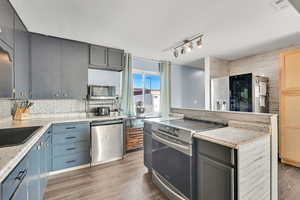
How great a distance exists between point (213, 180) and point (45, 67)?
3190mm

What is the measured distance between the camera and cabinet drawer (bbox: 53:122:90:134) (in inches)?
94.4

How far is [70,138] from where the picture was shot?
2.52 metres

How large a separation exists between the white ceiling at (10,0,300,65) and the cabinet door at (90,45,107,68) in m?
0.17

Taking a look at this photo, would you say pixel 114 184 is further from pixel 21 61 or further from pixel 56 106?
pixel 21 61

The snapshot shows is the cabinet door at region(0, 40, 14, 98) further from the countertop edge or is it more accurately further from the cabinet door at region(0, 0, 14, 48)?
the countertop edge

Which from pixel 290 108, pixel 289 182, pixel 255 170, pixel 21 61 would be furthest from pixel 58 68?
pixel 290 108

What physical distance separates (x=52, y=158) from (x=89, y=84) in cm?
154

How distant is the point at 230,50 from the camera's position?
3.53 m

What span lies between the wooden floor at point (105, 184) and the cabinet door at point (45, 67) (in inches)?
59.9

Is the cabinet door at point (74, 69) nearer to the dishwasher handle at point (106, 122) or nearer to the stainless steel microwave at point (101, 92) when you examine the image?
the stainless steel microwave at point (101, 92)

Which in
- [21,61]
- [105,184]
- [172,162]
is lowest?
[105,184]

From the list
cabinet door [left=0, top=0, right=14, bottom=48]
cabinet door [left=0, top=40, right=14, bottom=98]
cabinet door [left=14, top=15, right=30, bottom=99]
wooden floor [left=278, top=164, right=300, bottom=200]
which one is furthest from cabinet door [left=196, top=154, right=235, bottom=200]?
cabinet door [left=14, top=15, right=30, bottom=99]

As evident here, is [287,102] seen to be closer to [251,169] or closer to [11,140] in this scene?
[251,169]

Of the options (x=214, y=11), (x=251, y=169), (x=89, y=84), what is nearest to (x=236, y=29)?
(x=214, y=11)
